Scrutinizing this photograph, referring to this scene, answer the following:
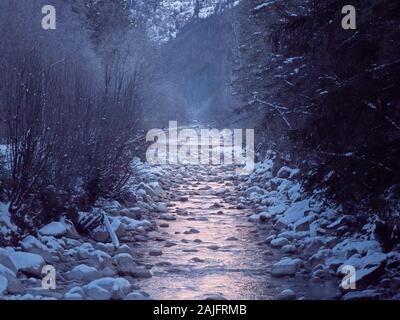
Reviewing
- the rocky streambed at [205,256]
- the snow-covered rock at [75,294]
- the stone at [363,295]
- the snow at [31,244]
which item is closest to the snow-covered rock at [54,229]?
the rocky streambed at [205,256]

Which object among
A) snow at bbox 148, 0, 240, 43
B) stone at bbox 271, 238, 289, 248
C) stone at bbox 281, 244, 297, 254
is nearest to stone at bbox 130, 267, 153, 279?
stone at bbox 281, 244, 297, 254

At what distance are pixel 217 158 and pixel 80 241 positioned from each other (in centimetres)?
1660

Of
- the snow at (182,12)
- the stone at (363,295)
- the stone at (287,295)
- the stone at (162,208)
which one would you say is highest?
the snow at (182,12)

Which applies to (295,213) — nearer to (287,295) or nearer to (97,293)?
(287,295)

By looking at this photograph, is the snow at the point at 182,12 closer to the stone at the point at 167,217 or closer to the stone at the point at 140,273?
the stone at the point at 167,217

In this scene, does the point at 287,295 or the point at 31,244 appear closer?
the point at 287,295

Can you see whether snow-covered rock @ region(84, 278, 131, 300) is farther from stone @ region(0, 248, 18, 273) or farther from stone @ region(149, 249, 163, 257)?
stone @ region(149, 249, 163, 257)

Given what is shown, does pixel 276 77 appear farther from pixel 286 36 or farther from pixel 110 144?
pixel 286 36

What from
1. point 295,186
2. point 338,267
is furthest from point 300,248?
point 295,186

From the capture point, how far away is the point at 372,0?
5348 millimetres

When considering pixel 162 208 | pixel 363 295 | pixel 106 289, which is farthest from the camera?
pixel 162 208

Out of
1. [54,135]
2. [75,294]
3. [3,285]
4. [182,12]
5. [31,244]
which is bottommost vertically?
[75,294]

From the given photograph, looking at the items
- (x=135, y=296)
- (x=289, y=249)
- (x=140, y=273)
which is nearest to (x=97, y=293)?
(x=135, y=296)

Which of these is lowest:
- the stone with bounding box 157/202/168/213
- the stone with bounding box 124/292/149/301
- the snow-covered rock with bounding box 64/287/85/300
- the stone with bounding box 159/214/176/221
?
the stone with bounding box 124/292/149/301
